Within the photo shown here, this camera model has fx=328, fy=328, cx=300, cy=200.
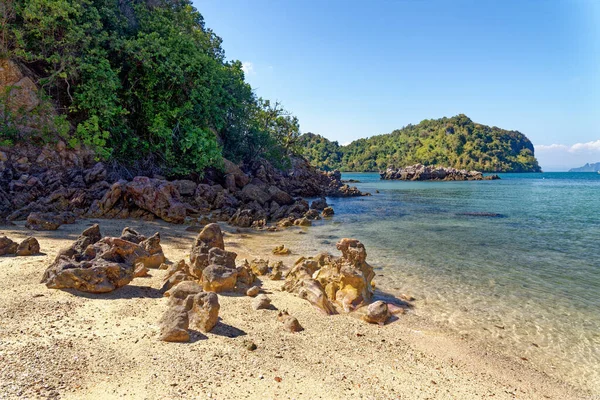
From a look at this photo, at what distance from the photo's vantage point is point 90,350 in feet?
13.1

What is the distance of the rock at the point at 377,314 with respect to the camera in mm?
6168

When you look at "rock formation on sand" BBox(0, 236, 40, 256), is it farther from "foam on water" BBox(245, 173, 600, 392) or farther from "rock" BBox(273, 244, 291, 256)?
"foam on water" BBox(245, 173, 600, 392)

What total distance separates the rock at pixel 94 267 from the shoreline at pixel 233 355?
0.65 ft

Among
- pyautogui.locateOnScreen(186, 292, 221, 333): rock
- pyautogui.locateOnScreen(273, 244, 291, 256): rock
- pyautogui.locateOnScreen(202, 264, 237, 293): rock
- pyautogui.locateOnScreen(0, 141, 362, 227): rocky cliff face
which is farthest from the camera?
pyautogui.locateOnScreen(0, 141, 362, 227): rocky cliff face

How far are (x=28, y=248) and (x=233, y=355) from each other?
252 inches

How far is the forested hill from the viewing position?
151250 millimetres

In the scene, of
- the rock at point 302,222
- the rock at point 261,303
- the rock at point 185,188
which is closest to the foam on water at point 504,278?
the rock at point 302,222

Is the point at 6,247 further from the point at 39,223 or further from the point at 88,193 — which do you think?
the point at 88,193

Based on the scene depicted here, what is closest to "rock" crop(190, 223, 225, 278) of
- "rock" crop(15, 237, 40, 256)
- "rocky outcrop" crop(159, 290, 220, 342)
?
"rocky outcrop" crop(159, 290, 220, 342)

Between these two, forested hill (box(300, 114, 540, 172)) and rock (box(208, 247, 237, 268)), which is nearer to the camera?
rock (box(208, 247, 237, 268))

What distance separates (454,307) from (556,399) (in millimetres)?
2970

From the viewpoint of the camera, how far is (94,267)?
5.89 meters

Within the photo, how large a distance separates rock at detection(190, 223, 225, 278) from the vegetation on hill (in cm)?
1210

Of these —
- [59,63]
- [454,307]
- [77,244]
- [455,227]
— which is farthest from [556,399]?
[59,63]
